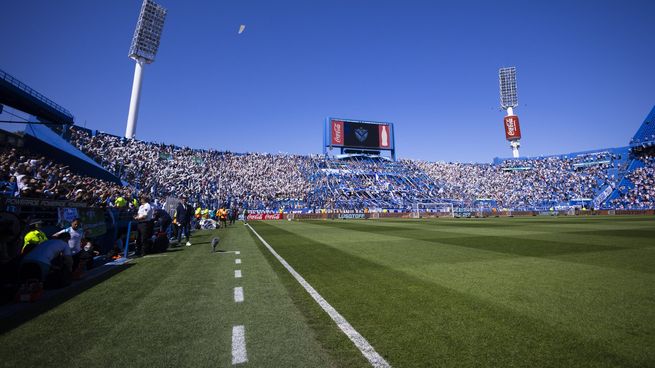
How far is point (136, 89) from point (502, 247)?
74.3 meters

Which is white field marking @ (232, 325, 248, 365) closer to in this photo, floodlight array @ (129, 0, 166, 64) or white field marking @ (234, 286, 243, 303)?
white field marking @ (234, 286, 243, 303)

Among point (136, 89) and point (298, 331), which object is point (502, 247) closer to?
point (298, 331)

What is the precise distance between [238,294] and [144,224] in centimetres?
769

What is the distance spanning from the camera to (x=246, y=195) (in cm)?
4862

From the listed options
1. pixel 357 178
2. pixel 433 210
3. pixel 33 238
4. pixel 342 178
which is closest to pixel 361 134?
pixel 357 178

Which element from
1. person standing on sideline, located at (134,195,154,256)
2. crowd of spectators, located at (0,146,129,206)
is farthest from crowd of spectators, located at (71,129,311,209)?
person standing on sideline, located at (134,195,154,256)

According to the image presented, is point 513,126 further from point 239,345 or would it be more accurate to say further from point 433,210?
point 239,345

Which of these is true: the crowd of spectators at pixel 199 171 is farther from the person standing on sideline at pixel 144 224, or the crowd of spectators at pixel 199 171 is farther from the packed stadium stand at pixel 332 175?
the person standing on sideline at pixel 144 224

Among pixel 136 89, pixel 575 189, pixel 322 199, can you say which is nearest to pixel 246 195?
pixel 322 199

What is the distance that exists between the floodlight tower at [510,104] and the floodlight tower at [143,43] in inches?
3502

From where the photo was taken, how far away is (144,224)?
37.5ft

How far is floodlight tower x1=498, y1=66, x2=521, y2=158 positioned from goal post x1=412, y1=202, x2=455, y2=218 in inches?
2043

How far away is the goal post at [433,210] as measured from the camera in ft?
151

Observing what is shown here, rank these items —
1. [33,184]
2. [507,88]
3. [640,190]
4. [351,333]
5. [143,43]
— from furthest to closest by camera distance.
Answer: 1. [507,88]
2. [143,43]
3. [640,190]
4. [33,184]
5. [351,333]
